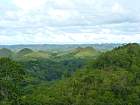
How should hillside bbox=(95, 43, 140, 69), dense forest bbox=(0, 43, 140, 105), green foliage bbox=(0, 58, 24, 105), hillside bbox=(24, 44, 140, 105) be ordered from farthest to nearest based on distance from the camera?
hillside bbox=(95, 43, 140, 69) → hillside bbox=(24, 44, 140, 105) → dense forest bbox=(0, 43, 140, 105) → green foliage bbox=(0, 58, 24, 105)

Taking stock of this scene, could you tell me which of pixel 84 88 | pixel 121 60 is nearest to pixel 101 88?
pixel 84 88

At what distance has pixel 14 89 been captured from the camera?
82.6 metres

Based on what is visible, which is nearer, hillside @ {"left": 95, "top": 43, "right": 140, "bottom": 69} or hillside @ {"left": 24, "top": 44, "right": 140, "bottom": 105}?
hillside @ {"left": 24, "top": 44, "right": 140, "bottom": 105}

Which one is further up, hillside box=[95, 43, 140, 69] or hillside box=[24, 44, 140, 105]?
hillside box=[95, 43, 140, 69]

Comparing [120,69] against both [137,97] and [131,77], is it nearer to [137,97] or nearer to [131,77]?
[131,77]

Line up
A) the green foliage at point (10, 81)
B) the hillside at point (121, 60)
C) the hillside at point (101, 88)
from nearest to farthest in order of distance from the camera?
the green foliage at point (10, 81) < the hillside at point (101, 88) < the hillside at point (121, 60)

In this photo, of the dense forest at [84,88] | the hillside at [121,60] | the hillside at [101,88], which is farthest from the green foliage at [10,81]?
the hillside at [121,60]

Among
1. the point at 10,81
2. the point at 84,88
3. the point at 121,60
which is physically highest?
the point at 121,60

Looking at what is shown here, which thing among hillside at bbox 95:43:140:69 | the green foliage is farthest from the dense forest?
hillside at bbox 95:43:140:69

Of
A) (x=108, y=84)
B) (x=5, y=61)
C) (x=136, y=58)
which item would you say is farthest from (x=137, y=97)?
(x=5, y=61)

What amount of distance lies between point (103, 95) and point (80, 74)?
627 inches

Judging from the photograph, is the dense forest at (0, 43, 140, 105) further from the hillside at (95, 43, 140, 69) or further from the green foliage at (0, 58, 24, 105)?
the hillside at (95, 43, 140, 69)

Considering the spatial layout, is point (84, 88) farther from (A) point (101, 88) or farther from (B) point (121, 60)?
(B) point (121, 60)

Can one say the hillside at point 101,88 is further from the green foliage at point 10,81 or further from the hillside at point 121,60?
the green foliage at point 10,81
